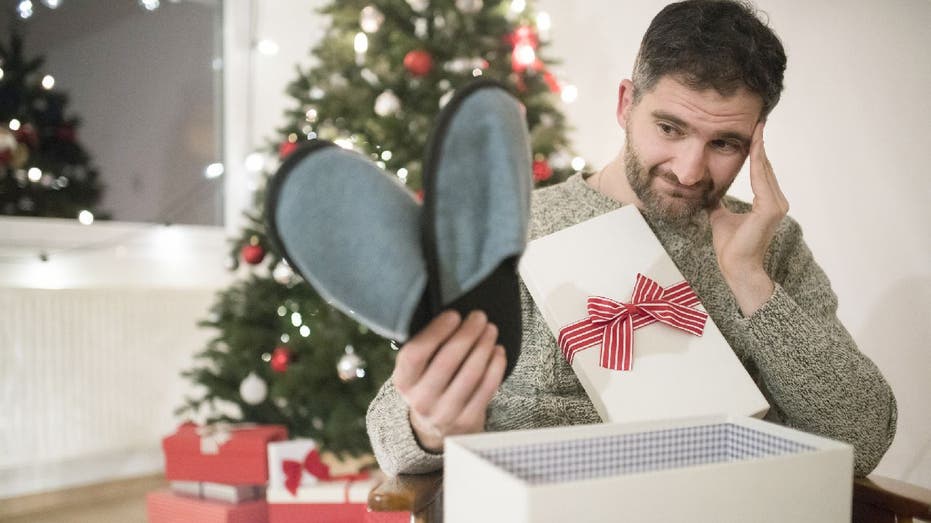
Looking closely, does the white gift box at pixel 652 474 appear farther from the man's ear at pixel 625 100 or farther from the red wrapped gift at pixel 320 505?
the red wrapped gift at pixel 320 505

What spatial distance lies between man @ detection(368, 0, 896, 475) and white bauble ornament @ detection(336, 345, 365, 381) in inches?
36.1

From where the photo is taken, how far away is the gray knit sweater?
0.98 meters

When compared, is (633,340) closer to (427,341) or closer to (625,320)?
(625,320)

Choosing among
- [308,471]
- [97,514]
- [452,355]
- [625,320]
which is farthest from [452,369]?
[97,514]

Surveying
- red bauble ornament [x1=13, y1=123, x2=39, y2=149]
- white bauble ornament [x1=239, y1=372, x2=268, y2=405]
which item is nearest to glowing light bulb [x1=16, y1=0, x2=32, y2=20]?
red bauble ornament [x1=13, y1=123, x2=39, y2=149]

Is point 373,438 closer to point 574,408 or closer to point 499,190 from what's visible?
point 574,408

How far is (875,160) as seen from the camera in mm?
1542

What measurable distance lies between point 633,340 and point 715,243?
267mm

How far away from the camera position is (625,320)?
3.09ft

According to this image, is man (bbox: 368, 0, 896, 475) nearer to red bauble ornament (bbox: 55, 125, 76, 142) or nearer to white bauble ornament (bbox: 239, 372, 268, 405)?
white bauble ornament (bbox: 239, 372, 268, 405)

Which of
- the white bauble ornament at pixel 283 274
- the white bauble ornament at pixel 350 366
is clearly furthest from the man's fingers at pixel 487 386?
the white bauble ornament at pixel 283 274

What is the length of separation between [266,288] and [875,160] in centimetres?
178

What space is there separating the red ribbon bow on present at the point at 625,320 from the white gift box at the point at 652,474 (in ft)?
0.86

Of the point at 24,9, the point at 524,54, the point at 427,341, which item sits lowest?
the point at 427,341
